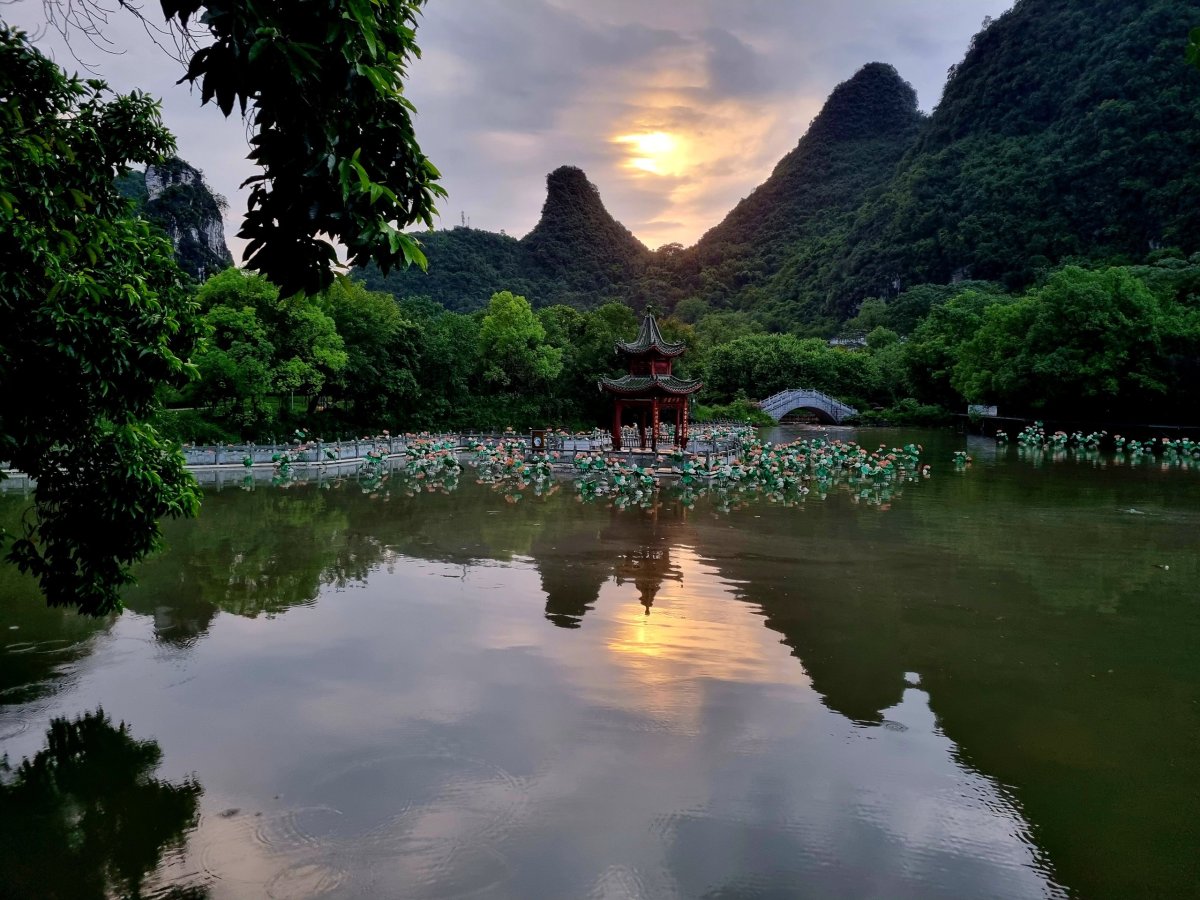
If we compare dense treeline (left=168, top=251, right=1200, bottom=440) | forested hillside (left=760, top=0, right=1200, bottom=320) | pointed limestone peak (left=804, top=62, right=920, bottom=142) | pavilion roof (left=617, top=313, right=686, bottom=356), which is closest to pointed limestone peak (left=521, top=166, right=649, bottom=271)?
forested hillside (left=760, top=0, right=1200, bottom=320)

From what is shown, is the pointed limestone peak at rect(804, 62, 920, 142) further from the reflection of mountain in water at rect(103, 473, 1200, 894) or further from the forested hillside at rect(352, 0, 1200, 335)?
the reflection of mountain in water at rect(103, 473, 1200, 894)

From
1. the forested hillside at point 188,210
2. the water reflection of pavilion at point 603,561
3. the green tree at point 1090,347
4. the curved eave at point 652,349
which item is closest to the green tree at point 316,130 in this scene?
the water reflection of pavilion at point 603,561

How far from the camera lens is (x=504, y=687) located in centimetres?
831

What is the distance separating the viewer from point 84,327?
558 centimetres

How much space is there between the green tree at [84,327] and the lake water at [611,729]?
1.86 metres

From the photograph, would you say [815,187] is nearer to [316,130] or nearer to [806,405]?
[806,405]

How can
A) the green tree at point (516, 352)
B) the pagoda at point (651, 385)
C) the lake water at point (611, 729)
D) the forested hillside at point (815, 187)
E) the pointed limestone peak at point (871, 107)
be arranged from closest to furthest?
the lake water at point (611, 729), the pagoda at point (651, 385), the green tree at point (516, 352), the forested hillside at point (815, 187), the pointed limestone peak at point (871, 107)

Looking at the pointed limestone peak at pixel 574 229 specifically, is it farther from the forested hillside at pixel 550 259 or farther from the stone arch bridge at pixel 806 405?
the stone arch bridge at pixel 806 405

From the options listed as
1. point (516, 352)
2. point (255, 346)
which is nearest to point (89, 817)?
point (255, 346)

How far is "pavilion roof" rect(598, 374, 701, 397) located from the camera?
3188 cm

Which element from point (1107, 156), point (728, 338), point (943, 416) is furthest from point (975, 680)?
point (1107, 156)

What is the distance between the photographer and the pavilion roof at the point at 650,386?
3188cm

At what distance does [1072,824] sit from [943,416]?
181 ft

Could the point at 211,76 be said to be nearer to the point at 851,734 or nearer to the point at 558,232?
the point at 851,734
